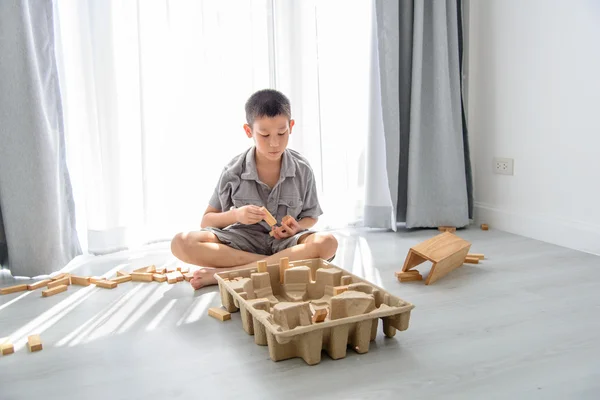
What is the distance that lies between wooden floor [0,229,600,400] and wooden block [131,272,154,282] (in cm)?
4

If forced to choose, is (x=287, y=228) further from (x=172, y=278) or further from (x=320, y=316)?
(x=320, y=316)

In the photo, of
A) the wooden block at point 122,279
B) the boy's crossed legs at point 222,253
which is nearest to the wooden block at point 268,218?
the boy's crossed legs at point 222,253

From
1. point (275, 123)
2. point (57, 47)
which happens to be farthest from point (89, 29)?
point (275, 123)

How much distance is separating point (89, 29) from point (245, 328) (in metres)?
1.48

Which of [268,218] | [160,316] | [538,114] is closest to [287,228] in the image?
[268,218]

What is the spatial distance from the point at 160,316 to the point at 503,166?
1.78 m

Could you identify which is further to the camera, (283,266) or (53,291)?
(53,291)

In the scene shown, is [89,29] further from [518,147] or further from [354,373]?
[518,147]

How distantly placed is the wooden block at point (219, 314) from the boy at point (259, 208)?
27 centimetres

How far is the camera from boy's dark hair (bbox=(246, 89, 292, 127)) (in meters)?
1.75

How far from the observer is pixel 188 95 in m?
2.35

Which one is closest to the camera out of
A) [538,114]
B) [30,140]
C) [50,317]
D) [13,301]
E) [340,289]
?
[340,289]

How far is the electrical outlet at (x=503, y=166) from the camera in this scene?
2.50 meters

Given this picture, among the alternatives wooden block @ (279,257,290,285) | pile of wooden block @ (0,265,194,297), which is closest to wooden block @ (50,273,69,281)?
pile of wooden block @ (0,265,194,297)
